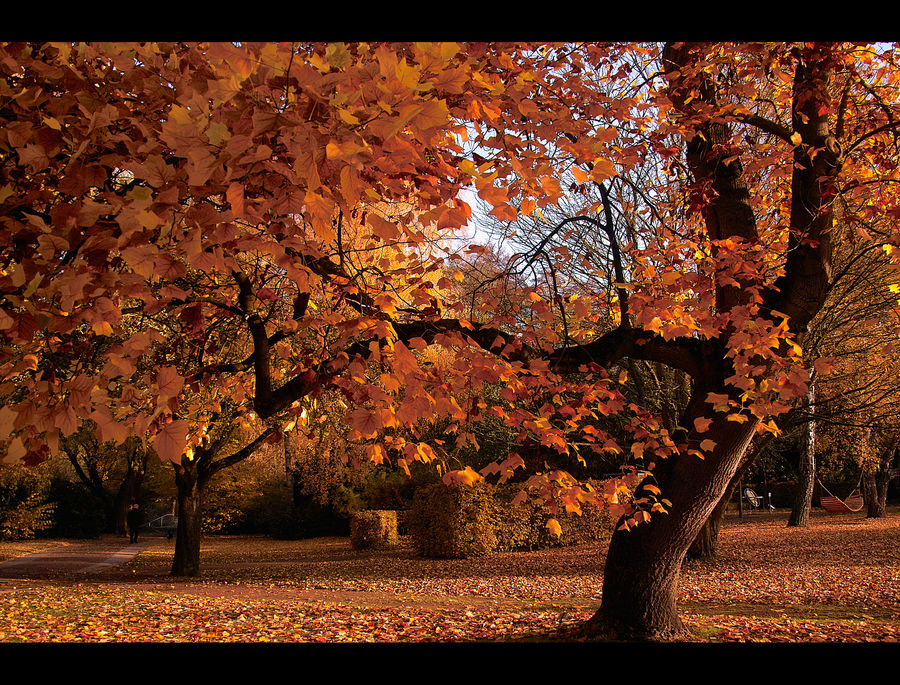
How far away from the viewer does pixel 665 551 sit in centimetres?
533

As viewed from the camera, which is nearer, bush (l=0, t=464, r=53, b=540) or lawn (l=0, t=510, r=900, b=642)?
lawn (l=0, t=510, r=900, b=642)

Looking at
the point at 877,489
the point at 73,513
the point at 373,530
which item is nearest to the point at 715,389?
the point at 373,530

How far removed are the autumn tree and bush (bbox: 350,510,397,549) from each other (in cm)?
974

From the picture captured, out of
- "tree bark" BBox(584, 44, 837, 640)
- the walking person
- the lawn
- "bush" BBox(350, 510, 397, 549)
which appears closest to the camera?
"tree bark" BBox(584, 44, 837, 640)

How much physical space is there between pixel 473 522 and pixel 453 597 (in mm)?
5176

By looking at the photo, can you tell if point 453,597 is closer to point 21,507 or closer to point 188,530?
point 188,530

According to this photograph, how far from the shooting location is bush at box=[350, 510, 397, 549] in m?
→ 16.3

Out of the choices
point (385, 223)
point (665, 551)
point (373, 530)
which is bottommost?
point (373, 530)

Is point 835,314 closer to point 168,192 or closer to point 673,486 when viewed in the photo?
point 673,486

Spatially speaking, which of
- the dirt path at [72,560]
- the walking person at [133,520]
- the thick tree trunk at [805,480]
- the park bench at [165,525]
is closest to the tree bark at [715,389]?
the dirt path at [72,560]

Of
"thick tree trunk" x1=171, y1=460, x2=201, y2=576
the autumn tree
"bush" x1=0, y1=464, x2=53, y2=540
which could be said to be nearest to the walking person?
"bush" x1=0, y1=464, x2=53, y2=540

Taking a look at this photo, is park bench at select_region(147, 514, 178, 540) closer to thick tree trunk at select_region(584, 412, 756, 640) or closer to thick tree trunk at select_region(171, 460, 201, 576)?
thick tree trunk at select_region(171, 460, 201, 576)

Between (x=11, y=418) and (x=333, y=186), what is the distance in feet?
3.76

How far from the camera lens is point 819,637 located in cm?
538
